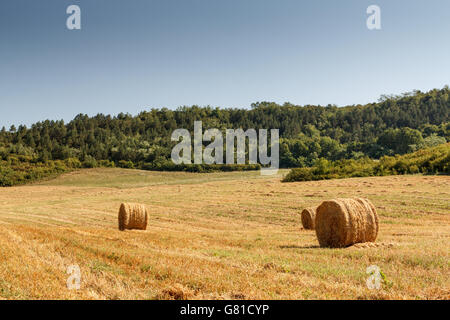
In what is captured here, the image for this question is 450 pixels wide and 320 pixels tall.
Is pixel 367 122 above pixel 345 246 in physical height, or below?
above

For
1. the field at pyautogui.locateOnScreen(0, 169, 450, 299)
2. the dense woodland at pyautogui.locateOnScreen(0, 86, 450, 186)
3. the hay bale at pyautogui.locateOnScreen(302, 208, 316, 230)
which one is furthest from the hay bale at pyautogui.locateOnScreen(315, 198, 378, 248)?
the dense woodland at pyautogui.locateOnScreen(0, 86, 450, 186)

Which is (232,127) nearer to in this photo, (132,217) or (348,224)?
(132,217)

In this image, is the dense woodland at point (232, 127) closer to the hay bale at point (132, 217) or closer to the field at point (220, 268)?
the hay bale at point (132, 217)

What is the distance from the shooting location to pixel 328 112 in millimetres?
126938

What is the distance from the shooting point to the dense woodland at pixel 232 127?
7800 cm

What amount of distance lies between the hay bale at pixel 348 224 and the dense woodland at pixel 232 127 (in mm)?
63609

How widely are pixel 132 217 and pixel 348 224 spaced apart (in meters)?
11.3

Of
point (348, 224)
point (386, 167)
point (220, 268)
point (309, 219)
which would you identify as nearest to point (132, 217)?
point (309, 219)

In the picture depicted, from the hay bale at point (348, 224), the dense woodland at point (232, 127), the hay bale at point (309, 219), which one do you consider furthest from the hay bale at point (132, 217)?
the dense woodland at point (232, 127)

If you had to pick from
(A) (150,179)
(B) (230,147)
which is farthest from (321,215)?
(B) (230,147)

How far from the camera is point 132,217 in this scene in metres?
20.2

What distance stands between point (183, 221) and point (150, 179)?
43427mm

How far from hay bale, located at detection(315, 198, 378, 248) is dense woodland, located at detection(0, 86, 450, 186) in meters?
63.6
